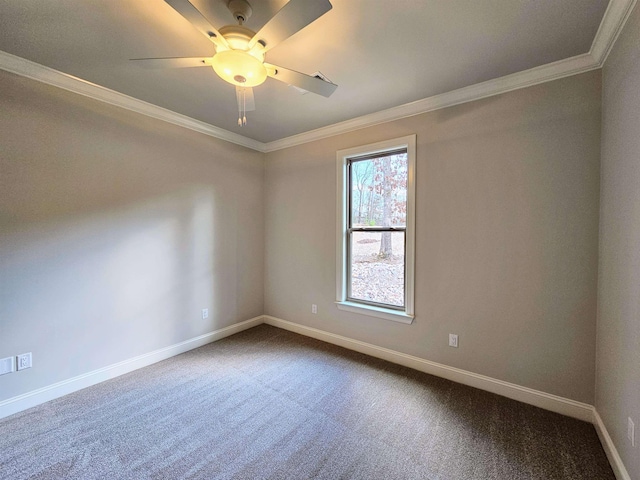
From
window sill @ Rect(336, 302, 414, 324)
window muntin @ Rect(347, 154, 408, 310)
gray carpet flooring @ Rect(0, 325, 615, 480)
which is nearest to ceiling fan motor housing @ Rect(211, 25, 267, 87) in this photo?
window muntin @ Rect(347, 154, 408, 310)

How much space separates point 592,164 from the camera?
191 cm

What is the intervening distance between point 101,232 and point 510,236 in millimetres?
3560

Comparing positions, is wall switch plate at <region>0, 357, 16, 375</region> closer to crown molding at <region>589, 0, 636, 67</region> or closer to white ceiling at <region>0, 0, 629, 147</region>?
white ceiling at <region>0, 0, 629, 147</region>

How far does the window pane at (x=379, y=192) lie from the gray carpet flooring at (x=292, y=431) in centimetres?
159

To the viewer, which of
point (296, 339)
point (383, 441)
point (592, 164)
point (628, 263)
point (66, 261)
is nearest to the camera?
point (628, 263)

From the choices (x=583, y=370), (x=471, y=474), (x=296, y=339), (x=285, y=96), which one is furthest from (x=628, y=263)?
(x=296, y=339)

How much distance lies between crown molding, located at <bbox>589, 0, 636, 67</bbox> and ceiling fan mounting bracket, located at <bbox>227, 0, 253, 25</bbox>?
1.94 meters

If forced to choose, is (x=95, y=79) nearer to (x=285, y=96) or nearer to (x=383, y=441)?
(x=285, y=96)

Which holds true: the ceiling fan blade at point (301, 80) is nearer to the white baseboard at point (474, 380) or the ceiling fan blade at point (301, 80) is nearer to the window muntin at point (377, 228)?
the window muntin at point (377, 228)

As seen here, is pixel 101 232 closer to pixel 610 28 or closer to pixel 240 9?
pixel 240 9

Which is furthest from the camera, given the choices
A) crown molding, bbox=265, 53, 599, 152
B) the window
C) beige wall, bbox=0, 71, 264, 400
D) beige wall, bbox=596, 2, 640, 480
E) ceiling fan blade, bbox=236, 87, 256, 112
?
the window

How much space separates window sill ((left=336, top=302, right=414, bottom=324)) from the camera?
2767 mm

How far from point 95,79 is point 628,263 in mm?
3930

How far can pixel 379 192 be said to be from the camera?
3027 millimetres
